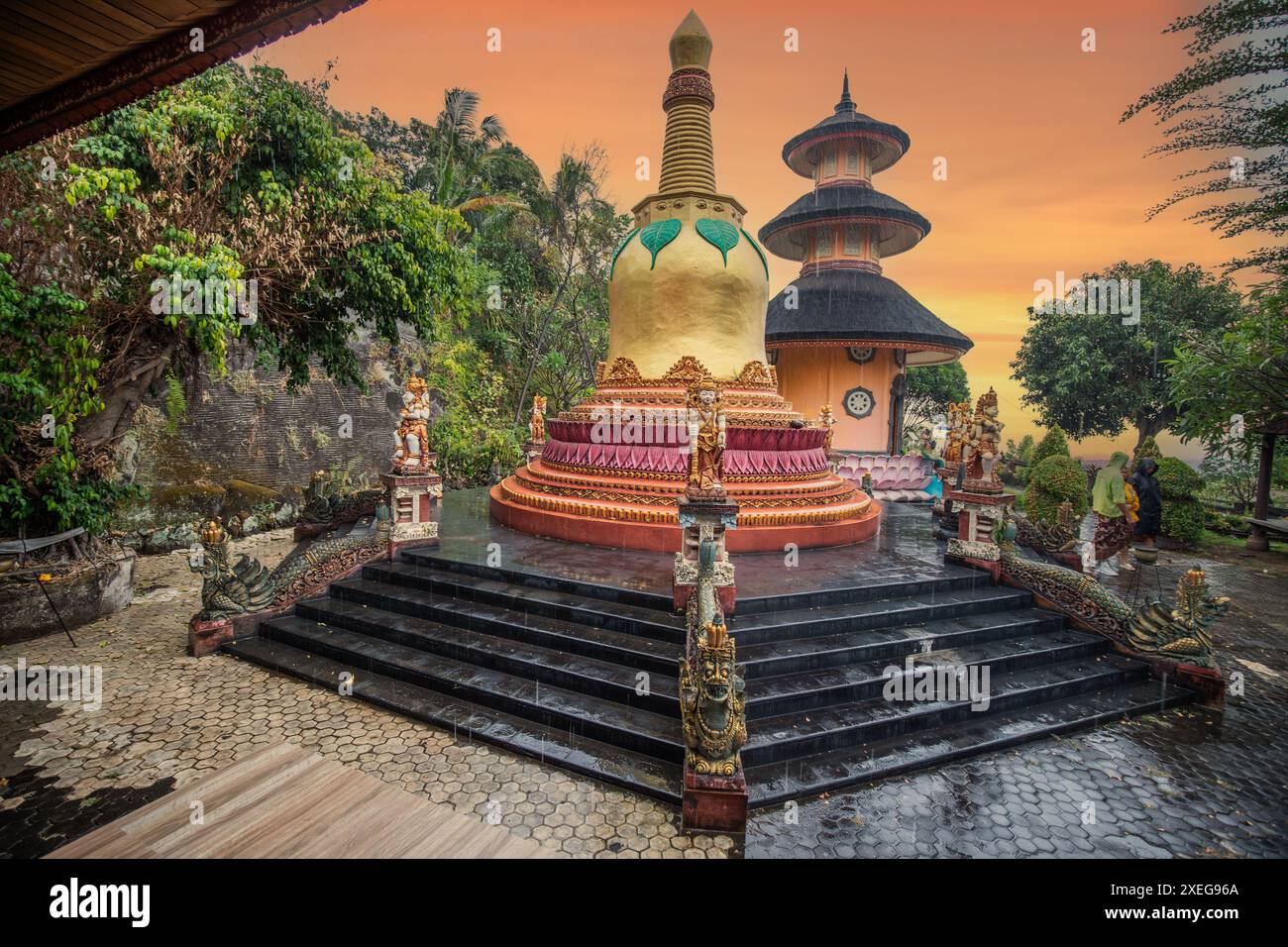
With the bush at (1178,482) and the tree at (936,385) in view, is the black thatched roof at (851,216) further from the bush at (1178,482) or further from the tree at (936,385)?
the tree at (936,385)

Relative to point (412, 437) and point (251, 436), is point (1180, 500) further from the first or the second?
point (251, 436)

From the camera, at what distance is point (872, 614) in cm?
711

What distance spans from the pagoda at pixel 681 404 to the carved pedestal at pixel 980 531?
2.02 m

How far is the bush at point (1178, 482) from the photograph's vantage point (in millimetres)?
15281

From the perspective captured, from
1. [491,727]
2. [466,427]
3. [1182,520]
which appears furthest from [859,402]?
[491,727]

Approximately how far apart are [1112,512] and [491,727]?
12.6 metres

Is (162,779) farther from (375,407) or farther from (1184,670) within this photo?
(375,407)

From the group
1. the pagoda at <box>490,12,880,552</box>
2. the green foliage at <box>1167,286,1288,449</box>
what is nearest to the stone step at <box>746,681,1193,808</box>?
the pagoda at <box>490,12,880,552</box>

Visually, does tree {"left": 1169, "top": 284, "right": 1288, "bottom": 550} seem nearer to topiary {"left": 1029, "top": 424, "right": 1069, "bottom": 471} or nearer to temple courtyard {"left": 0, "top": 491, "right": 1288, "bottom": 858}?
topiary {"left": 1029, "top": 424, "right": 1069, "bottom": 471}

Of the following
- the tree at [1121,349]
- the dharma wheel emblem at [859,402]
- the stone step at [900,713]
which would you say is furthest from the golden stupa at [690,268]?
the tree at [1121,349]

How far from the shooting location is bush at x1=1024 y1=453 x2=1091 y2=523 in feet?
50.3

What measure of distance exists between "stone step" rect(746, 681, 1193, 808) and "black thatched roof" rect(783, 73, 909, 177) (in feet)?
68.7

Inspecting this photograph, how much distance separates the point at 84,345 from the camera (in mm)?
7328

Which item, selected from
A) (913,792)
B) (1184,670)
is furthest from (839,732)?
Answer: (1184,670)
